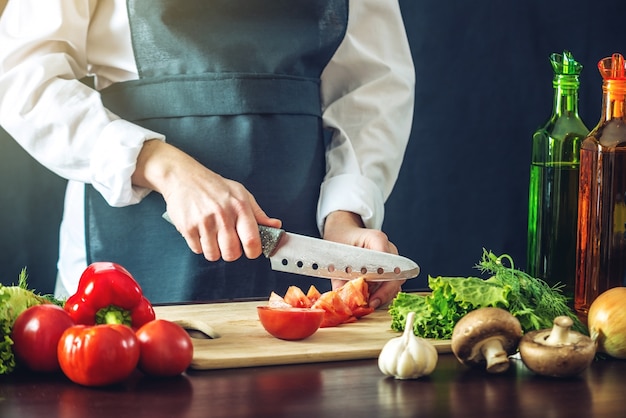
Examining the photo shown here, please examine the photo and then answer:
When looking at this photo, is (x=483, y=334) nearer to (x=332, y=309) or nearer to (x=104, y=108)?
(x=332, y=309)

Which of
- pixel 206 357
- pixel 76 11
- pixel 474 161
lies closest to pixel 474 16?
pixel 474 161

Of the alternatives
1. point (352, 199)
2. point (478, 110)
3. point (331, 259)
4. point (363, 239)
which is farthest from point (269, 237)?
point (478, 110)

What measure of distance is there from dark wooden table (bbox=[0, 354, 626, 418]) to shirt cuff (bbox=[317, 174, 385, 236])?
2.04ft

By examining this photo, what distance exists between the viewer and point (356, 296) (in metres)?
1.47

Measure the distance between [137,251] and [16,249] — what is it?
0.69 metres

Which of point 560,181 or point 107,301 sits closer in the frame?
point 107,301

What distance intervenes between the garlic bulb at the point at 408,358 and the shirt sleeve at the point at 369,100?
0.73 meters

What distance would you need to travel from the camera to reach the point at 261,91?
72.6 inches

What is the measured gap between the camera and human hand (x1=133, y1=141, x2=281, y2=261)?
152 cm

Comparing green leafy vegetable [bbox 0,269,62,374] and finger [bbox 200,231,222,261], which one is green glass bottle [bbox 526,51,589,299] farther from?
green leafy vegetable [bbox 0,269,62,374]

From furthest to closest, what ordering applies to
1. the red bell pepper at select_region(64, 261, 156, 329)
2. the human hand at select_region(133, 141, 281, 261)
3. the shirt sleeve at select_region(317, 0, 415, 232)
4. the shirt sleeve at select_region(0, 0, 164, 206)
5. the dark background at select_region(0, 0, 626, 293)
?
the dark background at select_region(0, 0, 626, 293), the shirt sleeve at select_region(317, 0, 415, 232), the shirt sleeve at select_region(0, 0, 164, 206), the human hand at select_region(133, 141, 281, 261), the red bell pepper at select_region(64, 261, 156, 329)

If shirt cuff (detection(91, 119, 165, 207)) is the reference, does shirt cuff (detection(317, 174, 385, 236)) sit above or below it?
below

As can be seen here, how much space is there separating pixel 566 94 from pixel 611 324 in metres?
0.36

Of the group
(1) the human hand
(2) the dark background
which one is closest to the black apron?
(1) the human hand
